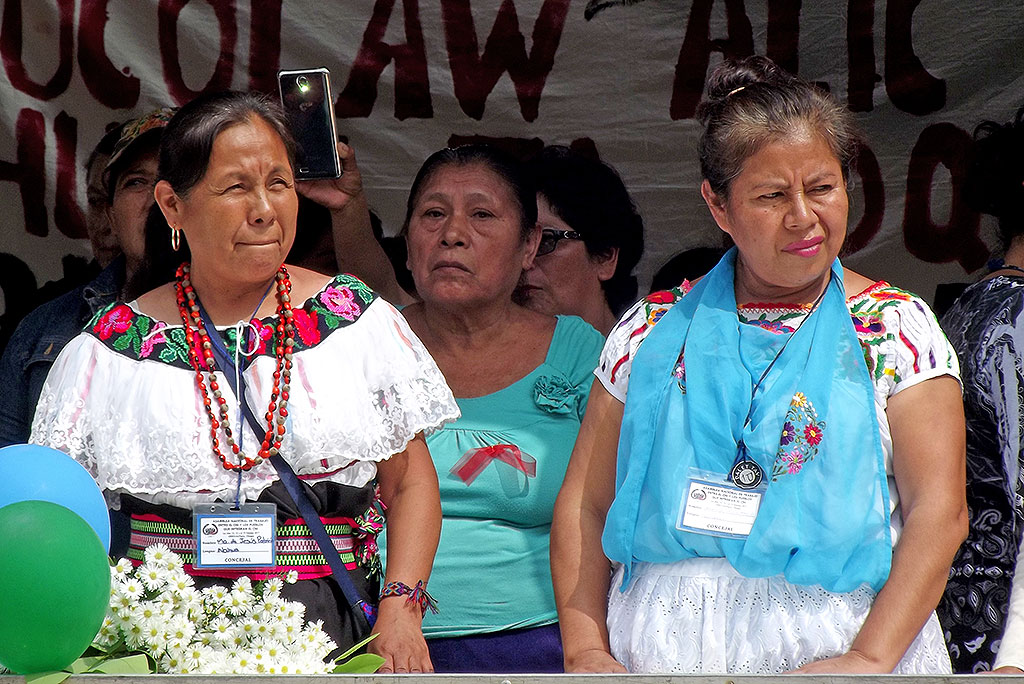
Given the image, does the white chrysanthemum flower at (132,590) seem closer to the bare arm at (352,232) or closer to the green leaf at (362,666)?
the green leaf at (362,666)

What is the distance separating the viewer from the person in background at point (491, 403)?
283 centimetres

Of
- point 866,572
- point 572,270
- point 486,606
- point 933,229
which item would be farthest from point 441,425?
point 933,229

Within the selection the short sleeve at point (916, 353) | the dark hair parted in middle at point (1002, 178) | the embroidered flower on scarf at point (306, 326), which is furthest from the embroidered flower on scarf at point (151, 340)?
the dark hair parted in middle at point (1002, 178)

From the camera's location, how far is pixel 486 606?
2.83 meters

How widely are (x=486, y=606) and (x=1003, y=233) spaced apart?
1.46 meters

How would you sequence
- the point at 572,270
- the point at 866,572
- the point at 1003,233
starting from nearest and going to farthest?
1. the point at 866,572
2. the point at 1003,233
3. the point at 572,270

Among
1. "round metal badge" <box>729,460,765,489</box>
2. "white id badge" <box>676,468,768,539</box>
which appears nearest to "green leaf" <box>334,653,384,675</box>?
"white id badge" <box>676,468,768,539</box>

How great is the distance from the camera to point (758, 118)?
2275 mm

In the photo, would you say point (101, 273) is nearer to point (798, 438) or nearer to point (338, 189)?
point (338, 189)

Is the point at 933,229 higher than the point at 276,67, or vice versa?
the point at 276,67

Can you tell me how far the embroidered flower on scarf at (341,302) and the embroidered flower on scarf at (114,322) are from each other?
0.38m

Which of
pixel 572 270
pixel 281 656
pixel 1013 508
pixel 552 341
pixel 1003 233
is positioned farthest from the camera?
pixel 572 270

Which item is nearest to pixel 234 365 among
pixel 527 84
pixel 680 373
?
pixel 680 373

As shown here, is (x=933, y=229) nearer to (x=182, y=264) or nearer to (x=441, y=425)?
(x=441, y=425)
